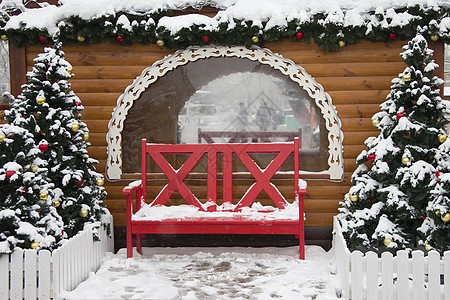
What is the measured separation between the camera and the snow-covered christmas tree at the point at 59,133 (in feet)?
18.3

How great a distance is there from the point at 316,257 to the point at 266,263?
2.52 feet

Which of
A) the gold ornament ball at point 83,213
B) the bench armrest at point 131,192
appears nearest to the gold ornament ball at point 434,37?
the bench armrest at point 131,192

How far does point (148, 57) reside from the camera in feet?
22.0

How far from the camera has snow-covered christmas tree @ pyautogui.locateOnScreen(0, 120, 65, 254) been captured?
14.9 ft

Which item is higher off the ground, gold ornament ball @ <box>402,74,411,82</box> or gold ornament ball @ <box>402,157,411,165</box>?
gold ornament ball @ <box>402,74,411,82</box>

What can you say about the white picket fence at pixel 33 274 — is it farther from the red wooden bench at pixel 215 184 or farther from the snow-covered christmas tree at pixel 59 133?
the red wooden bench at pixel 215 184

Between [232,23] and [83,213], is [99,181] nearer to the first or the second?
[83,213]

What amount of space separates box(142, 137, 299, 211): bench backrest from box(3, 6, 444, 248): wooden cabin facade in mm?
311

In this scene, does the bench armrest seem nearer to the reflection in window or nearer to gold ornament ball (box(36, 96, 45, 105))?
the reflection in window

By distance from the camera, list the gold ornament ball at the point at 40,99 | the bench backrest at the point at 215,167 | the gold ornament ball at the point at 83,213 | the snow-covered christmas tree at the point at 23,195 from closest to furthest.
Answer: the snow-covered christmas tree at the point at 23,195 < the gold ornament ball at the point at 40,99 < the gold ornament ball at the point at 83,213 < the bench backrest at the point at 215,167

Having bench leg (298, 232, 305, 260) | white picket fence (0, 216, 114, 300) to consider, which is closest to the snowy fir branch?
bench leg (298, 232, 305, 260)

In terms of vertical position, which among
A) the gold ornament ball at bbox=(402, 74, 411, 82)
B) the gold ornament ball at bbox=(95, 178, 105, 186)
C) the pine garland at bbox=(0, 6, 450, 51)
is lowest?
the gold ornament ball at bbox=(95, 178, 105, 186)

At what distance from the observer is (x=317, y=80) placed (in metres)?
6.57

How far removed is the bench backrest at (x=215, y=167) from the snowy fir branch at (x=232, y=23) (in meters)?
1.46
